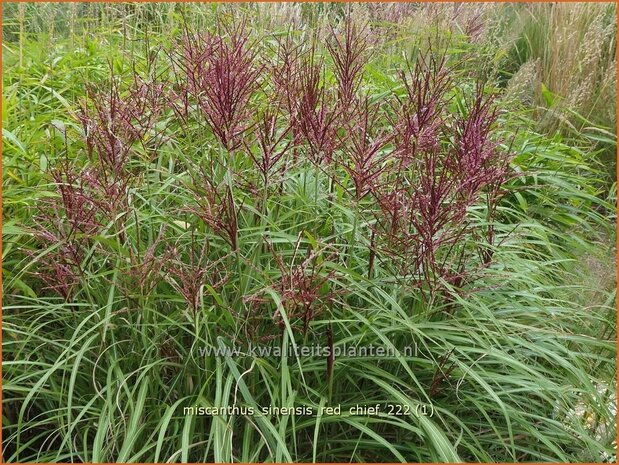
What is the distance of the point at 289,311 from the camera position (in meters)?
1.97

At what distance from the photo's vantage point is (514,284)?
8.56 feet

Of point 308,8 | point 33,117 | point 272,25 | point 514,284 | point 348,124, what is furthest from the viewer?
point 308,8

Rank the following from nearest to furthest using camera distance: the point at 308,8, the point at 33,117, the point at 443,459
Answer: the point at 443,459 < the point at 33,117 < the point at 308,8

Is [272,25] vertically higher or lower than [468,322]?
higher

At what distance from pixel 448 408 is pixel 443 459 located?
30 cm

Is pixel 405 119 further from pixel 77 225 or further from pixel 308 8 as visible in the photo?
pixel 308 8

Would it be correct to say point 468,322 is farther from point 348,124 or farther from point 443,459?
point 348,124

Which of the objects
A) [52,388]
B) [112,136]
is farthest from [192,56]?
[52,388]

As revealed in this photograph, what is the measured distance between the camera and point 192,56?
2.39 m

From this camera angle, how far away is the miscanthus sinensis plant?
2033 millimetres

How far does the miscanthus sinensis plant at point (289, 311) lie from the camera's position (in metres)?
2.03

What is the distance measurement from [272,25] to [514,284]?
2.03m

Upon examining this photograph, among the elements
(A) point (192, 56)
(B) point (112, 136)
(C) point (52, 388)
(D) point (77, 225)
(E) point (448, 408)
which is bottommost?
(C) point (52, 388)

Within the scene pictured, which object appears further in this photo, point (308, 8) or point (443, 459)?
point (308, 8)
